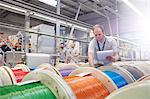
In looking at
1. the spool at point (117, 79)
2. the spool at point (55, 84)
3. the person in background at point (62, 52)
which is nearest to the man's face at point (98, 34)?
the spool at point (117, 79)

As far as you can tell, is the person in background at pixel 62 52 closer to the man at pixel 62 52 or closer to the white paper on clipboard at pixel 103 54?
the man at pixel 62 52

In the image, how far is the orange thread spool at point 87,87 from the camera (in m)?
1.09

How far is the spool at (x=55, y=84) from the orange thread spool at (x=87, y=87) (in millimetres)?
191

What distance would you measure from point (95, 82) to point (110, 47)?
3.69 ft

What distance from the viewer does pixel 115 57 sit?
7.25 ft

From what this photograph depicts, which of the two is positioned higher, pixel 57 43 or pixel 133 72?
pixel 57 43

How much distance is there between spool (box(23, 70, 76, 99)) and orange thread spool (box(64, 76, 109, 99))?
0.19m

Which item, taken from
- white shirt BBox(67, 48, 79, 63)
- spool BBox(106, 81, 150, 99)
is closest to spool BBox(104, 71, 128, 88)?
spool BBox(106, 81, 150, 99)

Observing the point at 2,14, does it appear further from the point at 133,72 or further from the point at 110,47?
the point at 133,72

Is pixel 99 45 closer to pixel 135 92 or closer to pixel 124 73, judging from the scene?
pixel 124 73

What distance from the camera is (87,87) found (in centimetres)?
118

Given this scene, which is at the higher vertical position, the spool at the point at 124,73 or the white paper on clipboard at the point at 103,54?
the white paper on clipboard at the point at 103,54

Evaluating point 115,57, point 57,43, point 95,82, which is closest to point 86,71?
point 95,82

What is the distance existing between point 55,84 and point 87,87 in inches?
13.6
